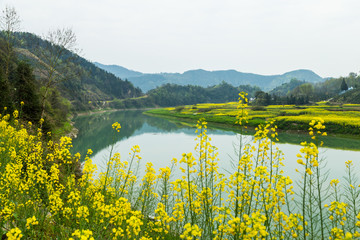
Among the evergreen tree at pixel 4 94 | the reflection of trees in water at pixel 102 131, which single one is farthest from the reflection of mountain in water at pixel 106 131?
the evergreen tree at pixel 4 94

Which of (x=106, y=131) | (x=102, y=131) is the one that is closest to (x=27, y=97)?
(x=102, y=131)

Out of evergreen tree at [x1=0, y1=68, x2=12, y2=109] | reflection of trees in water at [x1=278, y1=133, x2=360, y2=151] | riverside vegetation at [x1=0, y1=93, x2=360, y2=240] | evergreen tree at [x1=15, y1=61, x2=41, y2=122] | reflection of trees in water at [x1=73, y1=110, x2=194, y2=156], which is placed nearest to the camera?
riverside vegetation at [x1=0, y1=93, x2=360, y2=240]

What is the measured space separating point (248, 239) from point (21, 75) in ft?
79.0

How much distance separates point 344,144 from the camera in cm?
2400

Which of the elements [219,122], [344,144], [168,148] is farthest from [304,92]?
[168,148]

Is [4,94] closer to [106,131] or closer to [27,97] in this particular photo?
[27,97]

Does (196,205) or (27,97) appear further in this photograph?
(27,97)

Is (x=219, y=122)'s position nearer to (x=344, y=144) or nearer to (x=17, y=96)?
(x=344, y=144)

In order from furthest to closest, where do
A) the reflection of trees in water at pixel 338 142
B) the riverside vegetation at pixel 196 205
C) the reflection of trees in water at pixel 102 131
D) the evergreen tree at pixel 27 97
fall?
the reflection of trees in water at pixel 102 131 → the reflection of trees in water at pixel 338 142 → the evergreen tree at pixel 27 97 → the riverside vegetation at pixel 196 205

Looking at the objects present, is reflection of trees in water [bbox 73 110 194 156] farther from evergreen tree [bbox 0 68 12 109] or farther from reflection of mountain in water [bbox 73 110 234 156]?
evergreen tree [bbox 0 68 12 109]

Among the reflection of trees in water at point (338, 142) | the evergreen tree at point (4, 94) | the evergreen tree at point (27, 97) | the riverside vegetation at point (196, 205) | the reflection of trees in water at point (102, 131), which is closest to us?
the riverside vegetation at point (196, 205)

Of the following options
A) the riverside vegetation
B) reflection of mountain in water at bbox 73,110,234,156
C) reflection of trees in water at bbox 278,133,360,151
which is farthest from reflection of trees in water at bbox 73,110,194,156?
reflection of trees in water at bbox 278,133,360,151

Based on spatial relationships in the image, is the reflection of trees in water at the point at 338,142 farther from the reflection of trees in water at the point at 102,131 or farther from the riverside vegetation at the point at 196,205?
the riverside vegetation at the point at 196,205

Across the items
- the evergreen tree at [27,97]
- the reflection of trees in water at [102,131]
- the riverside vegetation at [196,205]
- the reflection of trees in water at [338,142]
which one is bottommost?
the reflection of trees in water at [102,131]
